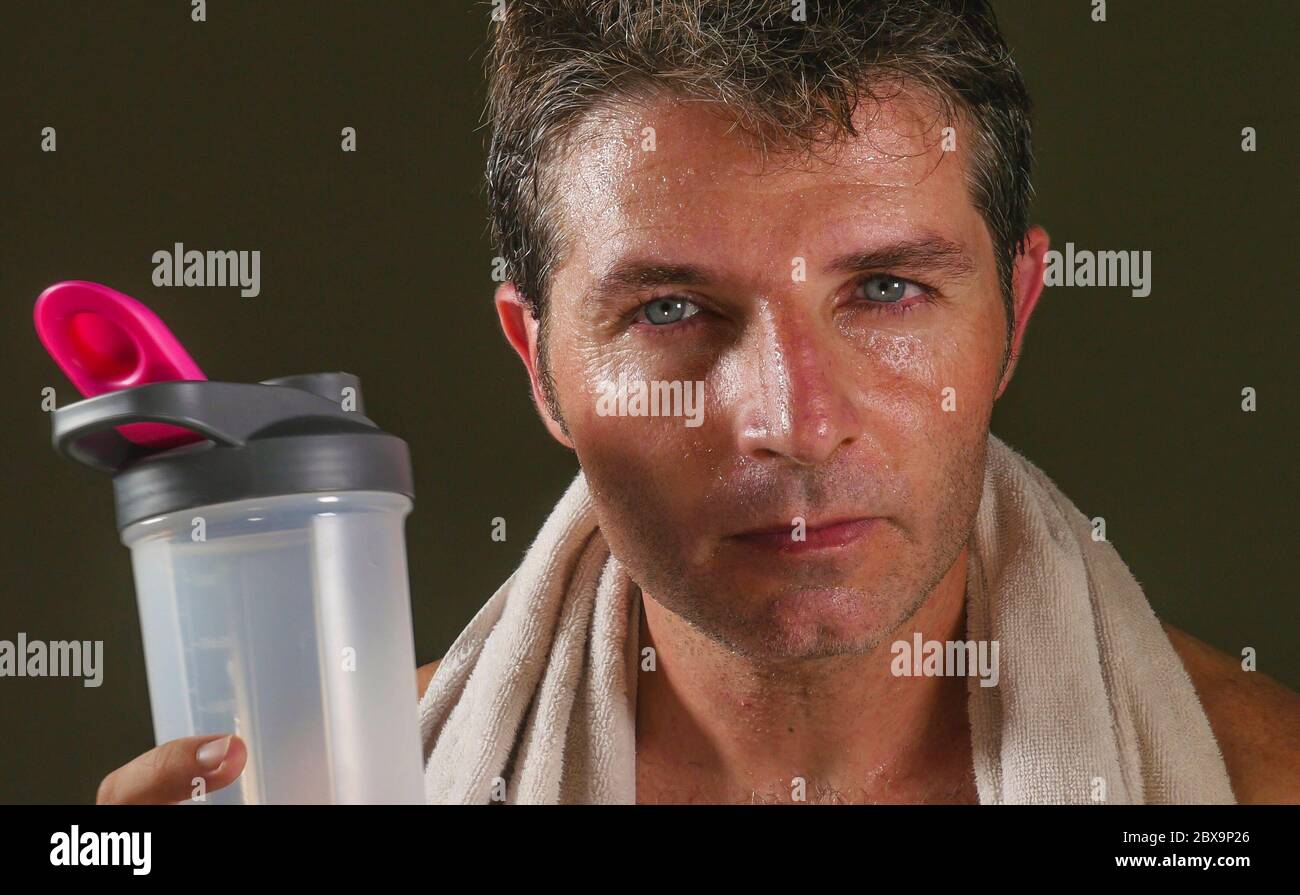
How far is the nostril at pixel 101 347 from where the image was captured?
80 cm

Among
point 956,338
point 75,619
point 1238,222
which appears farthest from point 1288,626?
point 75,619

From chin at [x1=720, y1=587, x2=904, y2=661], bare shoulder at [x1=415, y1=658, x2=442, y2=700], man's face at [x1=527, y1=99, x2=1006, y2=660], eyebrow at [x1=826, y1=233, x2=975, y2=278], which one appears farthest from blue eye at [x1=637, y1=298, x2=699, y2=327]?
bare shoulder at [x1=415, y1=658, x2=442, y2=700]

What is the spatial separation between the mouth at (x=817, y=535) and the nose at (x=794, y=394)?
6 cm

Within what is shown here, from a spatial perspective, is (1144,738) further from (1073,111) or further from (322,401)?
(322,401)

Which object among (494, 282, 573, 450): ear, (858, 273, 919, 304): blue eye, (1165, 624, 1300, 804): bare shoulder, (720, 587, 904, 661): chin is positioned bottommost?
(1165, 624, 1300, 804): bare shoulder

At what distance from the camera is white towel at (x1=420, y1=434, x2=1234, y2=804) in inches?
43.0

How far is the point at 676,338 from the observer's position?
1038 millimetres

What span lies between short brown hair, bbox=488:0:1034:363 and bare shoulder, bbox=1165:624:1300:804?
0.41m

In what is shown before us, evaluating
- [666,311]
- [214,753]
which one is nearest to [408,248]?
[666,311]

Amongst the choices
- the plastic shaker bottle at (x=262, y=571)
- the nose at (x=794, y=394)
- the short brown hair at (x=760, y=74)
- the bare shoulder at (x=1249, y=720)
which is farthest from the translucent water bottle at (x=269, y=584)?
the bare shoulder at (x=1249, y=720)

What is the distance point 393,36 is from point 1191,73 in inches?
30.6

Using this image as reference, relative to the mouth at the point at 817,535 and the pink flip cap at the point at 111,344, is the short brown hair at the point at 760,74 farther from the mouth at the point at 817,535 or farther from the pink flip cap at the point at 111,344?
the pink flip cap at the point at 111,344

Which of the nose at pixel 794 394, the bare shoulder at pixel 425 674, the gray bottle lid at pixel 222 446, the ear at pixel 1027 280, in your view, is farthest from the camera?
the bare shoulder at pixel 425 674

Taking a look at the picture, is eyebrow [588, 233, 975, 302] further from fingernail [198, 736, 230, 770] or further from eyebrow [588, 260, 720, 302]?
fingernail [198, 736, 230, 770]
